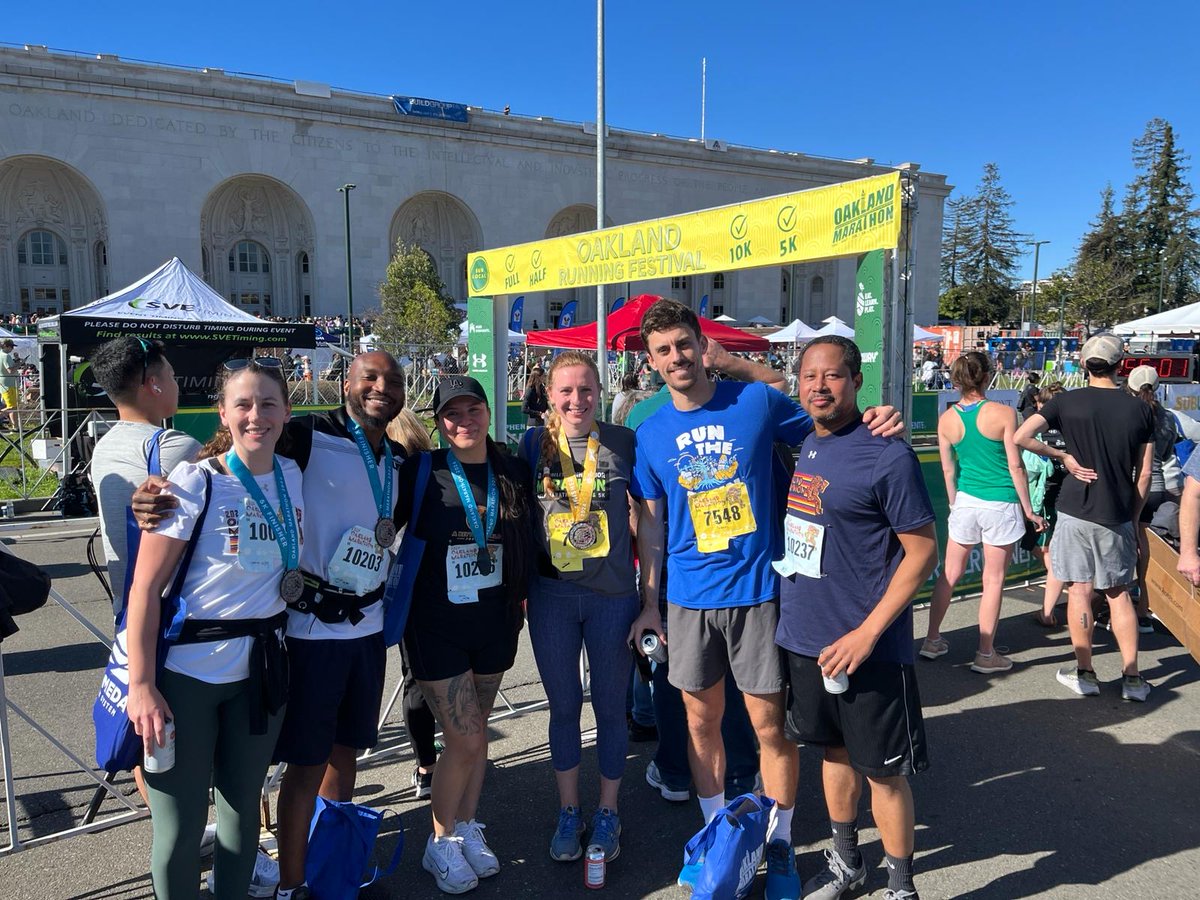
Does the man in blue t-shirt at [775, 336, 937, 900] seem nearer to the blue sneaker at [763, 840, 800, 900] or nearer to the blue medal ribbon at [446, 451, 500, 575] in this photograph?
the blue sneaker at [763, 840, 800, 900]

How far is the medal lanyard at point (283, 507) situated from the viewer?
2.43 metres

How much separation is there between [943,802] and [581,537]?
2076mm

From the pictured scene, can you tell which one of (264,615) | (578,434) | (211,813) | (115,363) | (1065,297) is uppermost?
(1065,297)

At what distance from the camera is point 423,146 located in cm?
4800

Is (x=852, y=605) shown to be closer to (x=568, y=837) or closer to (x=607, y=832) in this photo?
(x=607, y=832)

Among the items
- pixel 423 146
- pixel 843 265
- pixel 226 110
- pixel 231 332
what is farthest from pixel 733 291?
pixel 231 332

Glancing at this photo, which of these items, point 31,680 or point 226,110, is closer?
point 31,680

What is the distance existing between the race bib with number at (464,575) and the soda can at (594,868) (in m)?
1.05

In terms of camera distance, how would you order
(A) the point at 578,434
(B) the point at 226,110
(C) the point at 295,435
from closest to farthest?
(C) the point at 295,435, (A) the point at 578,434, (B) the point at 226,110

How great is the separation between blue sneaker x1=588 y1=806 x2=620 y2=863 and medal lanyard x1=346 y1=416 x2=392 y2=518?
4.83 feet

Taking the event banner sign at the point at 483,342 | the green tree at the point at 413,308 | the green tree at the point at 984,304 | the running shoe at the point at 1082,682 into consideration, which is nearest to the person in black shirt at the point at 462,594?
the running shoe at the point at 1082,682

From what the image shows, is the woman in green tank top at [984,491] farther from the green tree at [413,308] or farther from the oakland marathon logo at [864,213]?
the green tree at [413,308]

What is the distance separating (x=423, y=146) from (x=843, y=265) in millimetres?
30752

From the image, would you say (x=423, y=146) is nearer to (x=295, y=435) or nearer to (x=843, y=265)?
(x=843, y=265)
